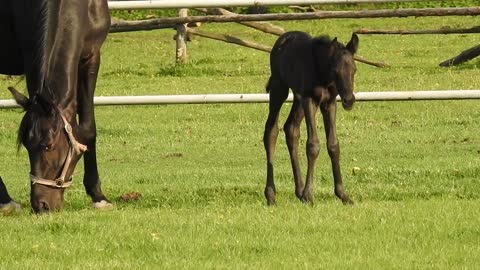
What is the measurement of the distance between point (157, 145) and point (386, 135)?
2562 mm

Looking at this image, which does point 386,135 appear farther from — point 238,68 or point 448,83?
point 238,68

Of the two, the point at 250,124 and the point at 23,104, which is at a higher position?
the point at 23,104

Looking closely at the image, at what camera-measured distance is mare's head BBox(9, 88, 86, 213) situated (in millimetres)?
7812

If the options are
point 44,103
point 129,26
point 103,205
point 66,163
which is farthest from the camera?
point 129,26

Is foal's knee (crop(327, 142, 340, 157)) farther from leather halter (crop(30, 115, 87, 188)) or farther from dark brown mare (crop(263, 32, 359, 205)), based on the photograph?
leather halter (crop(30, 115, 87, 188))

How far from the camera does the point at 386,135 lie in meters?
13.4

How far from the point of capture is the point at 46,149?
7855 mm

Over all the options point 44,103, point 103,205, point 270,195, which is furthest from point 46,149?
point 270,195

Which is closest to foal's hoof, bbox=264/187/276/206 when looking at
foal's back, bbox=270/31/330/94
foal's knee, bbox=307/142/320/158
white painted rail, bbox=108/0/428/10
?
foal's knee, bbox=307/142/320/158

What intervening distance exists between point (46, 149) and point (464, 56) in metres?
13.2

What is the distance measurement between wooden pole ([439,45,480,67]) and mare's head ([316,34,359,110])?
1156 centimetres

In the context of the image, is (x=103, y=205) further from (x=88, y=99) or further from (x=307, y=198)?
(x=307, y=198)

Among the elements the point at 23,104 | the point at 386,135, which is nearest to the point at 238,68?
the point at 386,135

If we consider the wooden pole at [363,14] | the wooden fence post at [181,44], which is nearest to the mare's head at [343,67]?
the wooden pole at [363,14]
